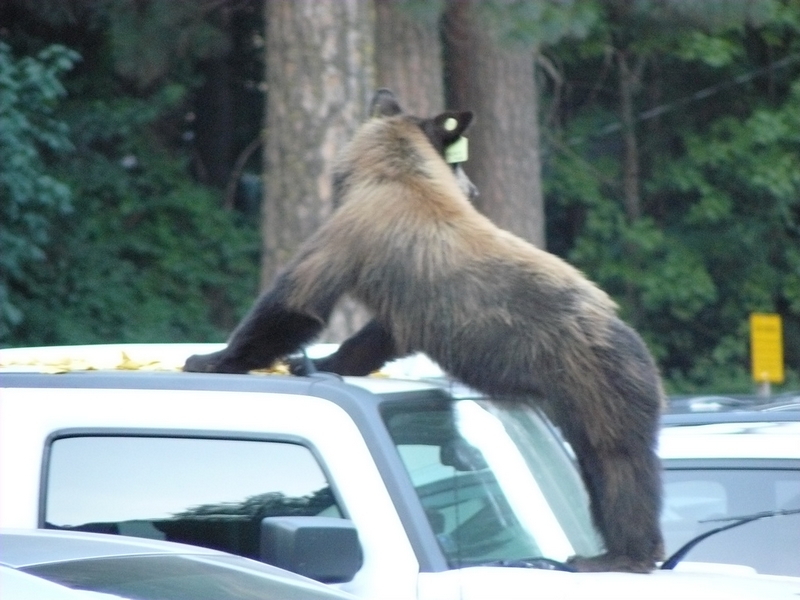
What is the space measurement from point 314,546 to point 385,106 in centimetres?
208

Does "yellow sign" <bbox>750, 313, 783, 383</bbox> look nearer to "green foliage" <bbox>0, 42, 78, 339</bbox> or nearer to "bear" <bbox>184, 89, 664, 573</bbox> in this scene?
"green foliage" <bbox>0, 42, 78, 339</bbox>

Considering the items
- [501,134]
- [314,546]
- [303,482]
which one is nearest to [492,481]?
[303,482]

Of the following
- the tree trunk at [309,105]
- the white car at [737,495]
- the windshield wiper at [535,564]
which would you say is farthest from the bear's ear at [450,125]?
the tree trunk at [309,105]

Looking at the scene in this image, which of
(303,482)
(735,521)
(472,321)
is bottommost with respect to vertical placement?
(735,521)

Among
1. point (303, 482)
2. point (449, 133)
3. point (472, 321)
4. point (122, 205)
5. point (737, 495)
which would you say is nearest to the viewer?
point (303, 482)

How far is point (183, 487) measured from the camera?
2.97 metres

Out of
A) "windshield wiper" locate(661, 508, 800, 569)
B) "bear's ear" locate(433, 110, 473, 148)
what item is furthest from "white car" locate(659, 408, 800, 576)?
"bear's ear" locate(433, 110, 473, 148)

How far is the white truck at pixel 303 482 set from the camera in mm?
2758

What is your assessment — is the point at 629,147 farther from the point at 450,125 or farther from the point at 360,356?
the point at 360,356

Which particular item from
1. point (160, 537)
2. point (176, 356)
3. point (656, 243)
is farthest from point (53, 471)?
point (656, 243)

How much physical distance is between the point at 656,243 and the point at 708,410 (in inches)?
399

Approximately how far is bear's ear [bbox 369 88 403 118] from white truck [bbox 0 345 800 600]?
1.37 meters

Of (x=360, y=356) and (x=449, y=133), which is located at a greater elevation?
(x=449, y=133)

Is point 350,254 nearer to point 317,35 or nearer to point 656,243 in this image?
point 317,35
